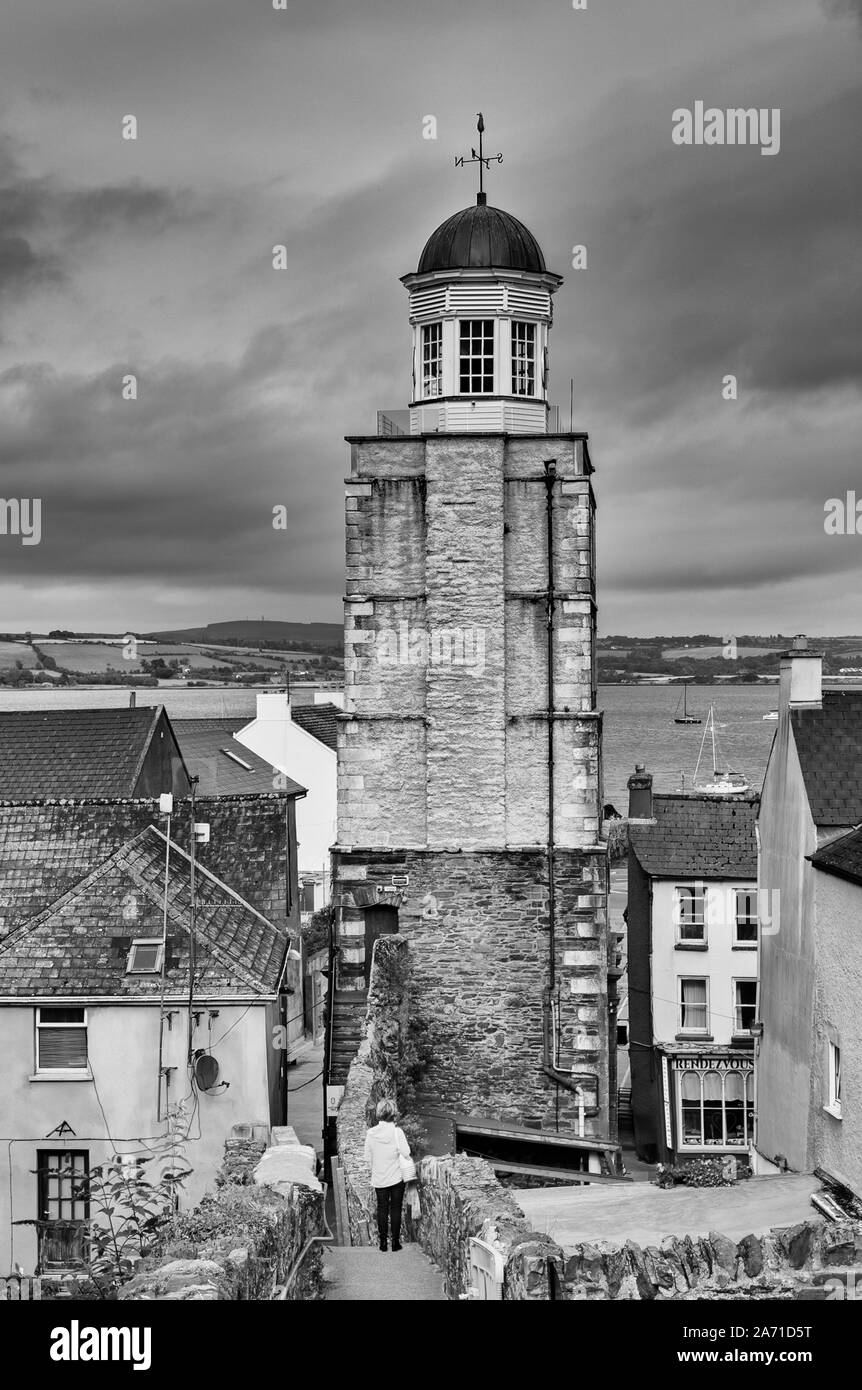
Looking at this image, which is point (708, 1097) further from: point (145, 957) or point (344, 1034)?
point (145, 957)

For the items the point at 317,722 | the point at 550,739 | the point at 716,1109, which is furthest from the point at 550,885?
the point at 317,722

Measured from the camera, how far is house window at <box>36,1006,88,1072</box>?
23672 mm

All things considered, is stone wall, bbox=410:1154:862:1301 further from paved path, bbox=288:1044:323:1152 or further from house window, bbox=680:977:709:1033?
house window, bbox=680:977:709:1033

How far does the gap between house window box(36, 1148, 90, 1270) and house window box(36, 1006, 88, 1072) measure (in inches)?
46.8

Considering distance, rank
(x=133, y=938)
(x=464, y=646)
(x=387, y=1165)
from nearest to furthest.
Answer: (x=387, y=1165) < (x=133, y=938) < (x=464, y=646)

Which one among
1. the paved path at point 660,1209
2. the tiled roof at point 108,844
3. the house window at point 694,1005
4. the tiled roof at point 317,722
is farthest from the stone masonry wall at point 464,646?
the tiled roof at point 317,722

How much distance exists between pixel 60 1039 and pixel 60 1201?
2.26 meters

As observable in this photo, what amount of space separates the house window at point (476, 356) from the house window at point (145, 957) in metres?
10.5

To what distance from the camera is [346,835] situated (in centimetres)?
2781

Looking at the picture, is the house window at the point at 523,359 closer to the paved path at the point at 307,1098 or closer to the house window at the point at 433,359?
the house window at the point at 433,359

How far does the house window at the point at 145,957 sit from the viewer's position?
2408 cm

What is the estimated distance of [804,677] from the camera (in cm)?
2484
